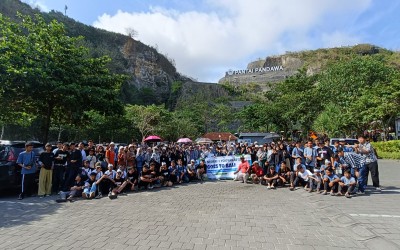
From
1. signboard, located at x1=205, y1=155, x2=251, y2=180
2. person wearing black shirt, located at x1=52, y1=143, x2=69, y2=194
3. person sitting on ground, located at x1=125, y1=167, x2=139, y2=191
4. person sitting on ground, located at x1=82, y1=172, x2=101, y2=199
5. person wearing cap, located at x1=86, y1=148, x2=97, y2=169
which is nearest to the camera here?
person sitting on ground, located at x1=82, y1=172, x2=101, y2=199

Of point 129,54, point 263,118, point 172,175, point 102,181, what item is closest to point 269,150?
point 172,175

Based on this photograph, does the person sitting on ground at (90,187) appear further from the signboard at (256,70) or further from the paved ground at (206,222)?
the signboard at (256,70)

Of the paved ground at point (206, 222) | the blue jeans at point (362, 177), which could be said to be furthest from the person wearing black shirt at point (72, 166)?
the blue jeans at point (362, 177)

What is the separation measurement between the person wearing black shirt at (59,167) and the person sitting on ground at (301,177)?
26.0 feet

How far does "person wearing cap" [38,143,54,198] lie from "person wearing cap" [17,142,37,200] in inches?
9.7

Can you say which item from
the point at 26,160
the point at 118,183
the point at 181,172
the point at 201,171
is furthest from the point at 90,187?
the point at 201,171

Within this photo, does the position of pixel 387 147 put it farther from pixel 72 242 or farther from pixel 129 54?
pixel 129 54

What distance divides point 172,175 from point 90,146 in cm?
352

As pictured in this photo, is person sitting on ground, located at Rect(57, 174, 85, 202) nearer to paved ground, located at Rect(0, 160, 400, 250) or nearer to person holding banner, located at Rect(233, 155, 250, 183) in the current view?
paved ground, located at Rect(0, 160, 400, 250)

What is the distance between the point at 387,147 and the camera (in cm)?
2280

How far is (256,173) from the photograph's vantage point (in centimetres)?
1234

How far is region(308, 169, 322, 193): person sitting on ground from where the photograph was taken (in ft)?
32.1

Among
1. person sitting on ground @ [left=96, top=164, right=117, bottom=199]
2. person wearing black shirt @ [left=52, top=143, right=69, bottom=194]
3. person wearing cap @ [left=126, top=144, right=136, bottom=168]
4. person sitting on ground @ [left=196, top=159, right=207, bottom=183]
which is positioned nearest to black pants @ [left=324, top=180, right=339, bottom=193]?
person sitting on ground @ [left=196, top=159, right=207, bottom=183]

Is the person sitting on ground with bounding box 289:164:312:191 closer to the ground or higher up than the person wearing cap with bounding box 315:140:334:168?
closer to the ground
